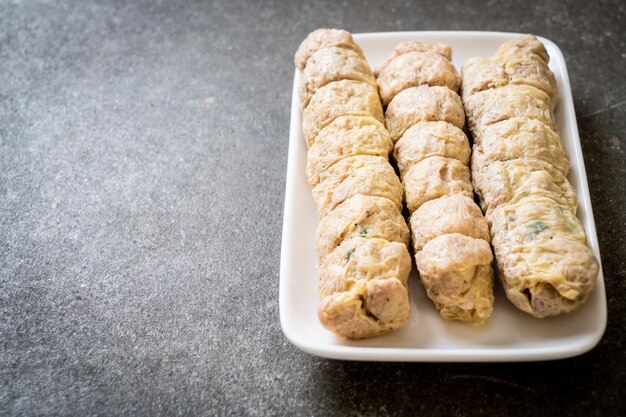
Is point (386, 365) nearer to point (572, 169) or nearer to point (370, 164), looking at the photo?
point (370, 164)

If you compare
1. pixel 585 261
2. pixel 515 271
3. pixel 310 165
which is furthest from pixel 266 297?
pixel 585 261

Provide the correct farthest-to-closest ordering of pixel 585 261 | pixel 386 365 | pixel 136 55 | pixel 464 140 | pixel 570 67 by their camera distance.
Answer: pixel 136 55
pixel 570 67
pixel 464 140
pixel 386 365
pixel 585 261

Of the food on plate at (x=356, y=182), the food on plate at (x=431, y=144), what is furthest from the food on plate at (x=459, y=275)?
the food on plate at (x=431, y=144)

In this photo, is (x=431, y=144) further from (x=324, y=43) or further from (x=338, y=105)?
(x=324, y=43)

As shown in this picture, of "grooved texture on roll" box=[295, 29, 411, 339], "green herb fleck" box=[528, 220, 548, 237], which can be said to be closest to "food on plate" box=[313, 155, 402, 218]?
"grooved texture on roll" box=[295, 29, 411, 339]

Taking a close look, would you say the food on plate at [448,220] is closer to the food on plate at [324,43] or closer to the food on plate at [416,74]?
the food on plate at [416,74]

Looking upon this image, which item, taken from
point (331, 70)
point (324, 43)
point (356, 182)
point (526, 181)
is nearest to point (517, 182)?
point (526, 181)
